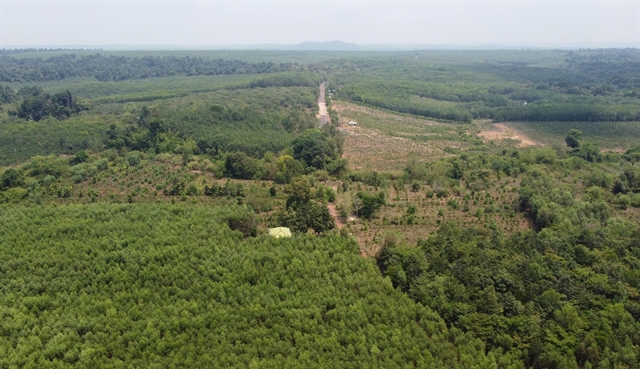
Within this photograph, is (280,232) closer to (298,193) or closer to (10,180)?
(298,193)

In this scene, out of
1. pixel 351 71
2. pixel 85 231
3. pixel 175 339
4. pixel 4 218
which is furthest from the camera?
pixel 351 71

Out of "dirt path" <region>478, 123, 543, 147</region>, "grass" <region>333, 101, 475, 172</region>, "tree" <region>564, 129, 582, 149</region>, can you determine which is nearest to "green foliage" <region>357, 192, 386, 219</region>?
A: "grass" <region>333, 101, 475, 172</region>

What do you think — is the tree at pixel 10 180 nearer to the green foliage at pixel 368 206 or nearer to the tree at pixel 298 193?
the tree at pixel 298 193

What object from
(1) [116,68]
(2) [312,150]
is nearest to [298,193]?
(2) [312,150]

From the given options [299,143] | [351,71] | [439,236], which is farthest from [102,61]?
[439,236]

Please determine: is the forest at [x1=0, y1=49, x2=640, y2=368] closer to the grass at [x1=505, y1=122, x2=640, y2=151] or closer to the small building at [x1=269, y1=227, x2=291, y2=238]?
the small building at [x1=269, y1=227, x2=291, y2=238]

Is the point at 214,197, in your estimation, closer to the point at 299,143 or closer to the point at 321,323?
the point at 299,143
